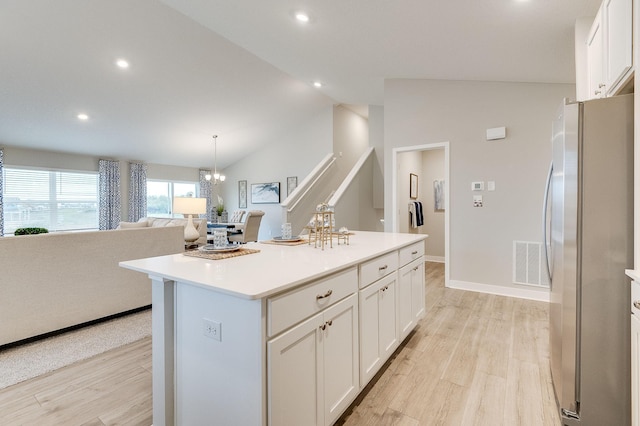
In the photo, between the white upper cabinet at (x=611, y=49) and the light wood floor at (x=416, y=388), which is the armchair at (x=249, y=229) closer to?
the light wood floor at (x=416, y=388)

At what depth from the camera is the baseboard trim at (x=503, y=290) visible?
11.7 ft

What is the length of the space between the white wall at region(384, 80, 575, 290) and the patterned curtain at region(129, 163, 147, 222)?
7.00 meters

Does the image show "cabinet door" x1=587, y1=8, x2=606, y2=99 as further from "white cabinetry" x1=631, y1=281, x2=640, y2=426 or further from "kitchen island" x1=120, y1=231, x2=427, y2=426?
"kitchen island" x1=120, y1=231, x2=427, y2=426

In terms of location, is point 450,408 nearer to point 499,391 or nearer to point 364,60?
point 499,391

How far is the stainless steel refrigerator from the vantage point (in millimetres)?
1427

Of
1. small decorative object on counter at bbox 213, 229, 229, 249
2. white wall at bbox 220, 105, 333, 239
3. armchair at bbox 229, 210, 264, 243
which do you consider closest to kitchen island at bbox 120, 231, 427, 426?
small decorative object on counter at bbox 213, 229, 229, 249

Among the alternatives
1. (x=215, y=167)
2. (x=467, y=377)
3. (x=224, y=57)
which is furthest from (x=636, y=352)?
(x=215, y=167)

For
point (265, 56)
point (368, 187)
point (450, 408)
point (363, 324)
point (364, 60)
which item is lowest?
point (450, 408)

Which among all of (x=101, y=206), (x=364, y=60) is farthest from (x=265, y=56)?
(x=101, y=206)

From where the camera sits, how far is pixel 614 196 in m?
1.44

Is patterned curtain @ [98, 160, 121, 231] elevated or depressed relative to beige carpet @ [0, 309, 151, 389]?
elevated

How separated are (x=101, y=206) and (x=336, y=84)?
6.31m

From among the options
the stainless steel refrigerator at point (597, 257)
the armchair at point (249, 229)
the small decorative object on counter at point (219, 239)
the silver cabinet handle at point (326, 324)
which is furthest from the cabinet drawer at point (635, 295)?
the armchair at point (249, 229)

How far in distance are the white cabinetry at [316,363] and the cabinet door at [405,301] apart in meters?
0.69
